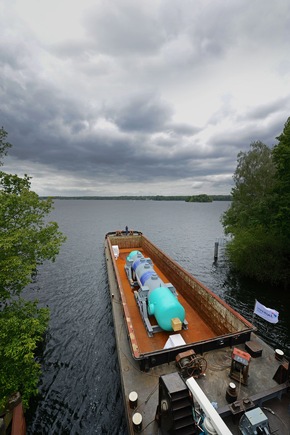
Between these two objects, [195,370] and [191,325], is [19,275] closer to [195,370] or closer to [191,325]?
[195,370]

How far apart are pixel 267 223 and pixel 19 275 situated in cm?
2448

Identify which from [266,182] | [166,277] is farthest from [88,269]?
[266,182]

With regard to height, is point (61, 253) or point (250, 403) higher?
point (250, 403)

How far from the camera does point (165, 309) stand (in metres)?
12.2

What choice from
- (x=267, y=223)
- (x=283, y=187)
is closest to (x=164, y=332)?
(x=267, y=223)

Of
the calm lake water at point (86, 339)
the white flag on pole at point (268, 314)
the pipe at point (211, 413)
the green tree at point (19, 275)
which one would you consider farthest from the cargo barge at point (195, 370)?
the green tree at point (19, 275)

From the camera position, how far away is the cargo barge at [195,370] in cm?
643

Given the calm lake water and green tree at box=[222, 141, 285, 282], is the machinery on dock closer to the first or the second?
the calm lake water

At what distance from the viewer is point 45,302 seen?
20656mm

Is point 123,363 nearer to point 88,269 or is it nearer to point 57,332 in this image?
point 57,332

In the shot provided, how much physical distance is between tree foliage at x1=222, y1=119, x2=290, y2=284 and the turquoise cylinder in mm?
14814

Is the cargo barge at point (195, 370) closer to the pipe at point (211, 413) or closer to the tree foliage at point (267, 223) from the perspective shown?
the pipe at point (211, 413)

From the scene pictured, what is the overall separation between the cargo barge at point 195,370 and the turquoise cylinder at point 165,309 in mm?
58

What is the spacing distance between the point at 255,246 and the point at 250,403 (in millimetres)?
19949
